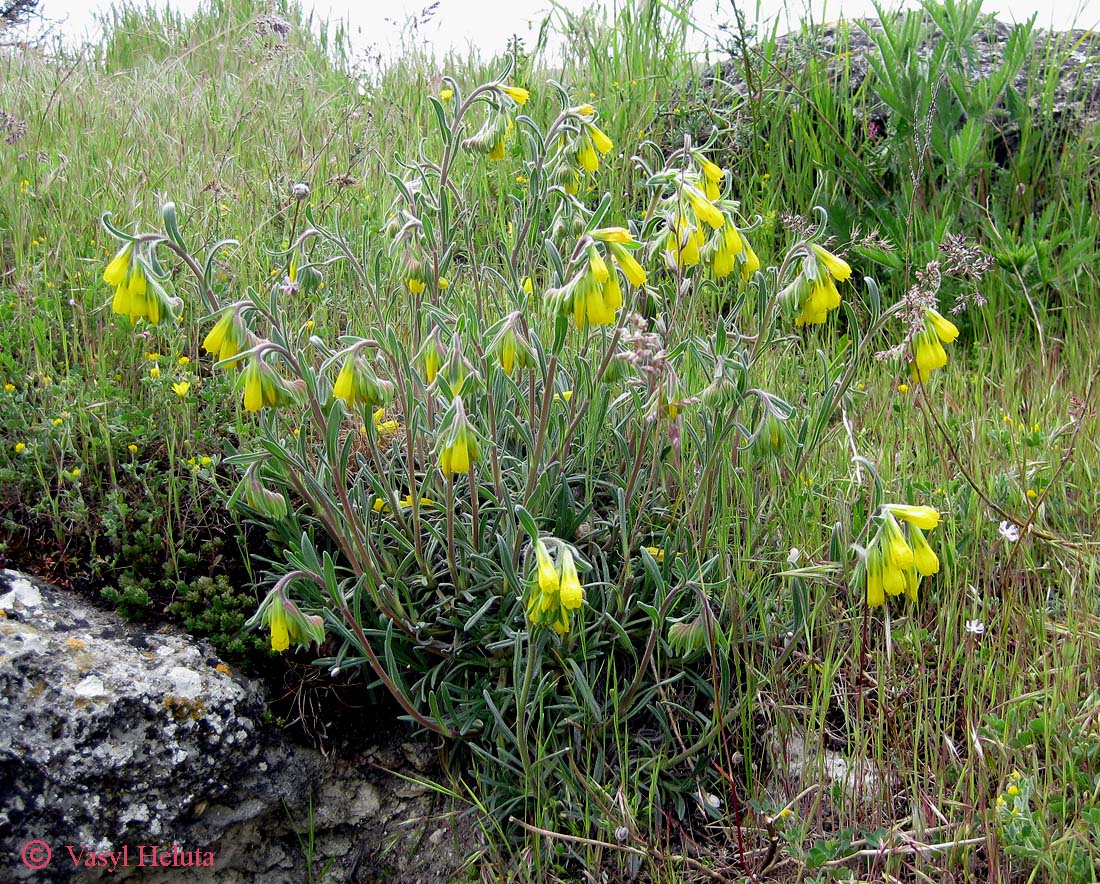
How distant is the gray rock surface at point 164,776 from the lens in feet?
6.88

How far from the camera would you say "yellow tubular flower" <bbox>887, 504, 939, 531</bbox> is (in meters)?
1.80

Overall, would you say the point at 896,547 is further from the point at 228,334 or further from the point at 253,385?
the point at 228,334

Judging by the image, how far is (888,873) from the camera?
1896 millimetres

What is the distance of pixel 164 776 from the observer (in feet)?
7.21

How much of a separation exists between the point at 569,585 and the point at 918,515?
69 cm

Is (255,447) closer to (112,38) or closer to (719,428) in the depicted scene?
(719,428)

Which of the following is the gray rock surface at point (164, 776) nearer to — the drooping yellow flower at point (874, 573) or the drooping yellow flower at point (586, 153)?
the drooping yellow flower at point (874, 573)

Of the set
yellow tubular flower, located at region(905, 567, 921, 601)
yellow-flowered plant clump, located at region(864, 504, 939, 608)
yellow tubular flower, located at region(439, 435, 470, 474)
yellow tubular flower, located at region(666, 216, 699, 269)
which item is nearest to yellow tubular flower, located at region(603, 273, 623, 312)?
yellow tubular flower, located at region(666, 216, 699, 269)

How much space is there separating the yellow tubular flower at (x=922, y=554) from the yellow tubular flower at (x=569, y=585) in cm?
67


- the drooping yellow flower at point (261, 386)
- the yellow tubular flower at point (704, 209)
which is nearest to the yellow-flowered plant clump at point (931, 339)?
the yellow tubular flower at point (704, 209)

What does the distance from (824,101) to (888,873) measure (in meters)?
3.67

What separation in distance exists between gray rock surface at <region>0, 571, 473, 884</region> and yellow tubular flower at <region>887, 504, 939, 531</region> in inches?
51.6

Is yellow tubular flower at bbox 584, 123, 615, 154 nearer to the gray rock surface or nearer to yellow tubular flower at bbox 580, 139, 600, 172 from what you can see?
yellow tubular flower at bbox 580, 139, 600, 172

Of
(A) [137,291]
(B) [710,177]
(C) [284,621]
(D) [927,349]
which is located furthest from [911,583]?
(A) [137,291]
